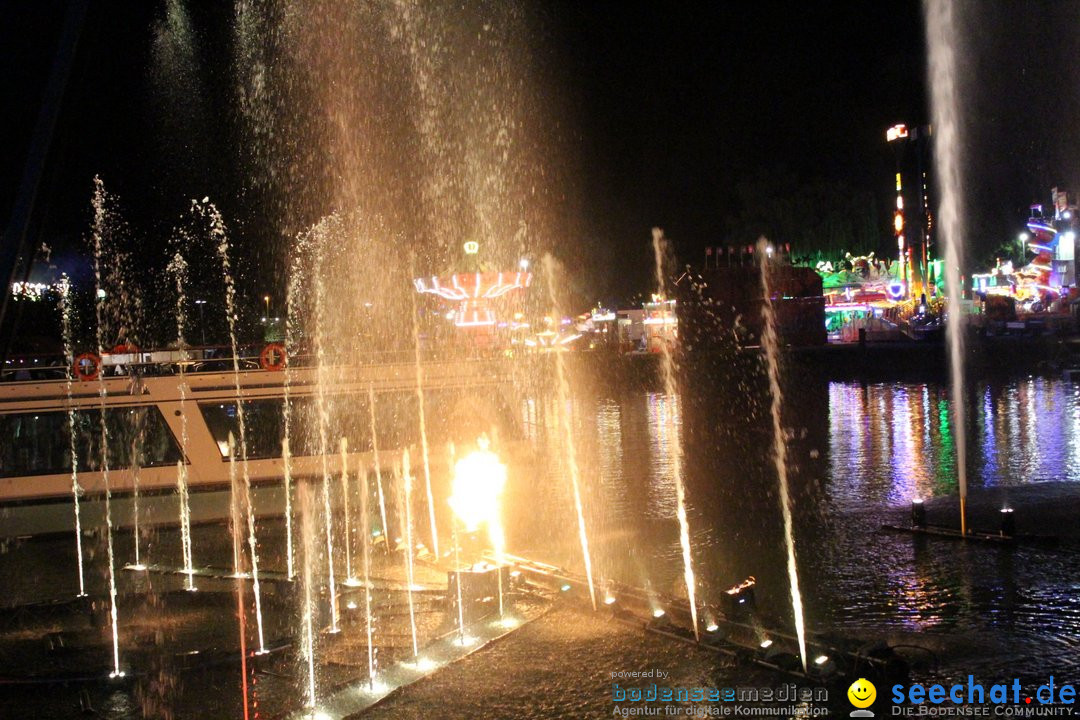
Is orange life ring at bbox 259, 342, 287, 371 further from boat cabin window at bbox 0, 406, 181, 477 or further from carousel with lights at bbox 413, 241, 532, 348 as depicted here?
carousel with lights at bbox 413, 241, 532, 348

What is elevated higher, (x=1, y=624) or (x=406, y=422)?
(x=406, y=422)

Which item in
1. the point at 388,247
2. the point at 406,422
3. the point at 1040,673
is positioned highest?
the point at 388,247

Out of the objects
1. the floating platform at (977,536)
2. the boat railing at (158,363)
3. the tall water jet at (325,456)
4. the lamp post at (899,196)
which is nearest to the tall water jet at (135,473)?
the boat railing at (158,363)

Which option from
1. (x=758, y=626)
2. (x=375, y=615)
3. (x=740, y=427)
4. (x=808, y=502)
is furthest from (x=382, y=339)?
(x=758, y=626)

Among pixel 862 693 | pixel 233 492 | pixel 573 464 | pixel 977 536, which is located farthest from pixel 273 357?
pixel 862 693

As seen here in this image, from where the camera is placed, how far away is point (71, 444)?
13.7m

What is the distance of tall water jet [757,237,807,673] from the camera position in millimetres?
7706

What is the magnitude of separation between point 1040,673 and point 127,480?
11.9 m

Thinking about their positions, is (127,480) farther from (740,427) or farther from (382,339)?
(382,339)

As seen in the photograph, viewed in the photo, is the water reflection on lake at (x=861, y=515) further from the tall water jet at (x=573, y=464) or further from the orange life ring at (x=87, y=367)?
the orange life ring at (x=87, y=367)

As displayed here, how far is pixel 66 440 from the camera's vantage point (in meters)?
13.8

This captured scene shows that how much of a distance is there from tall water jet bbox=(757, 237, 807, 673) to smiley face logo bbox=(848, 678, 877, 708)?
0.53 metres

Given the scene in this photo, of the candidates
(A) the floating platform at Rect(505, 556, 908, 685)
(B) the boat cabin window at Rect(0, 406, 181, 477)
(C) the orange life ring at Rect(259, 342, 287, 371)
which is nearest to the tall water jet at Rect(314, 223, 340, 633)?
(C) the orange life ring at Rect(259, 342, 287, 371)

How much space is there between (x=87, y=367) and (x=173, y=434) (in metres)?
1.55
